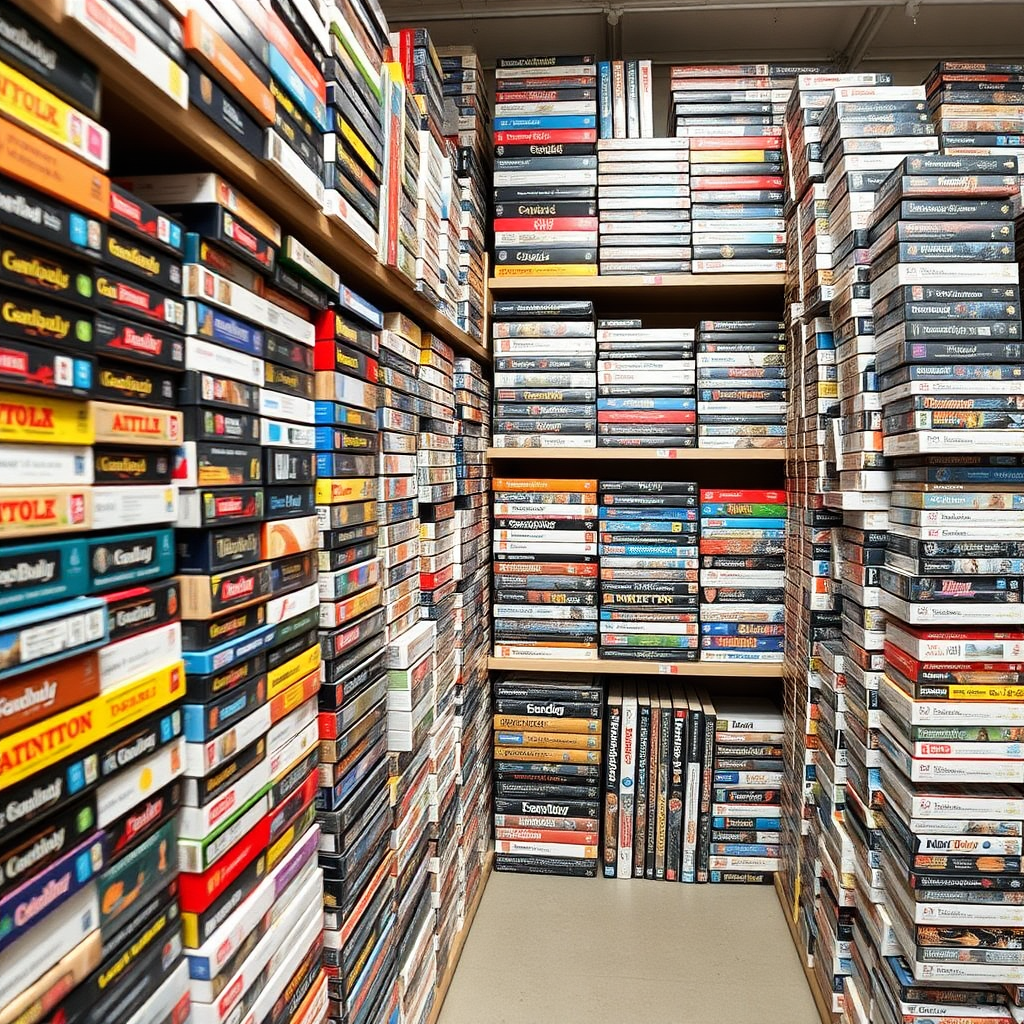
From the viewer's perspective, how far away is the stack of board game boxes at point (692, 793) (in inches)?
97.5

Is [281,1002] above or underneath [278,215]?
underneath

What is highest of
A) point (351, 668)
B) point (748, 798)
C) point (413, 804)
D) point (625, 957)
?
point (351, 668)

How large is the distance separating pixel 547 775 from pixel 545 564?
76 centimetres

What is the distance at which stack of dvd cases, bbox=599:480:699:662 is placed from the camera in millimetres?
2451

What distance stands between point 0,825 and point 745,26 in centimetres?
310

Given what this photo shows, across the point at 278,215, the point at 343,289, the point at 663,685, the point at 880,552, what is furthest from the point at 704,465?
the point at 278,215

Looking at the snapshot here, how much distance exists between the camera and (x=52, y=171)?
62cm

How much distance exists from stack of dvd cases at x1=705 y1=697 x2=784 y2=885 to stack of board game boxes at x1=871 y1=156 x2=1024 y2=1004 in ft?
3.14

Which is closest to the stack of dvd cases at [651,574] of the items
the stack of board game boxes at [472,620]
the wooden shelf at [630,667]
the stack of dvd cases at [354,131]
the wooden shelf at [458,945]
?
the wooden shelf at [630,667]

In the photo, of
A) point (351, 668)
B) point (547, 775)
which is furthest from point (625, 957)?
point (351, 668)

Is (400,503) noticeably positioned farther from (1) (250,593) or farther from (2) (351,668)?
(1) (250,593)

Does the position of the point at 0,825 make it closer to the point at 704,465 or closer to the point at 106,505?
the point at 106,505

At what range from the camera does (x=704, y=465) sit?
9.32 ft

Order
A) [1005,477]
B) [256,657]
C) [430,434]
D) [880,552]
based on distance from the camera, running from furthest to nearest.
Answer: [430,434]
[880,552]
[1005,477]
[256,657]
